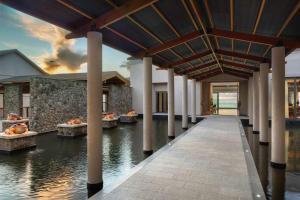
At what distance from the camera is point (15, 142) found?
30.5 ft

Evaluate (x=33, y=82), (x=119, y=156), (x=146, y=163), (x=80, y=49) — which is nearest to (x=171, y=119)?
(x=119, y=156)

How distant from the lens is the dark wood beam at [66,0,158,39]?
5297 mm

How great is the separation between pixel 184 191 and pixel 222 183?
3.54ft

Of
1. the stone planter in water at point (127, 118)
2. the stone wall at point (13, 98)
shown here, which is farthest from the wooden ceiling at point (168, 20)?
the stone planter in water at point (127, 118)

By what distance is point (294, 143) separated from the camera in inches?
430

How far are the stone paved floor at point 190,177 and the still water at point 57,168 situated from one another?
815mm

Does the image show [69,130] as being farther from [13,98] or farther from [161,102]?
[161,102]

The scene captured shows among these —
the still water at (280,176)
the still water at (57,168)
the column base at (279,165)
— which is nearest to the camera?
the still water at (280,176)

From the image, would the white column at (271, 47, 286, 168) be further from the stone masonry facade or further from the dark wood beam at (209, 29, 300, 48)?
the stone masonry facade

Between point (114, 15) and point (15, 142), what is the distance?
6.99 metres

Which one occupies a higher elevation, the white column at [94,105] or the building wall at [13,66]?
the building wall at [13,66]

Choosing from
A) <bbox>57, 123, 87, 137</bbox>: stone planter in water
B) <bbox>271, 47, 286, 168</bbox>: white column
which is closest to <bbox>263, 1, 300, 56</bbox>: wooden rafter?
<bbox>271, 47, 286, 168</bbox>: white column

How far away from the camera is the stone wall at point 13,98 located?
16.0m

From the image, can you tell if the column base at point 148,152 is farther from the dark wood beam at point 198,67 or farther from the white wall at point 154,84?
the white wall at point 154,84
